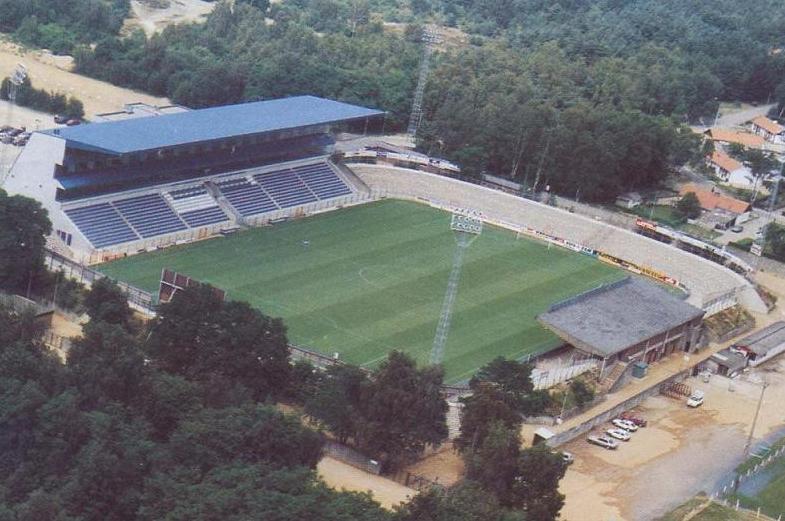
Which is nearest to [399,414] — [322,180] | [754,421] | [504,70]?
[754,421]

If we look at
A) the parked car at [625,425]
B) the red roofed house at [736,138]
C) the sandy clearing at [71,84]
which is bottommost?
the sandy clearing at [71,84]

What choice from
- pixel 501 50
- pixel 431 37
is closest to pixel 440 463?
pixel 431 37

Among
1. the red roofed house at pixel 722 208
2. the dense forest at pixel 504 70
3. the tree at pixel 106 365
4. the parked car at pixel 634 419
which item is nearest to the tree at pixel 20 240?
the tree at pixel 106 365

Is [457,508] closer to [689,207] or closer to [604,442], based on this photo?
[604,442]

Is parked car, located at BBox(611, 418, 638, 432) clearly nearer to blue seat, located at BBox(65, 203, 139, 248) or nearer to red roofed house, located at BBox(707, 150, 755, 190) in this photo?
blue seat, located at BBox(65, 203, 139, 248)

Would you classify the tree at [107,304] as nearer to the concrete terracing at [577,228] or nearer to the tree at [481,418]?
the tree at [481,418]

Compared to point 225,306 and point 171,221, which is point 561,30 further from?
point 225,306

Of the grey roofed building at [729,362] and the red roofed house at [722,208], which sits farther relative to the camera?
the red roofed house at [722,208]

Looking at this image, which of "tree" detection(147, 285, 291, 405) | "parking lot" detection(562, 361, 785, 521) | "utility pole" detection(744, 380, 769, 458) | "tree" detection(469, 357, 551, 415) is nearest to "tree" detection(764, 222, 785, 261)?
"parking lot" detection(562, 361, 785, 521)
